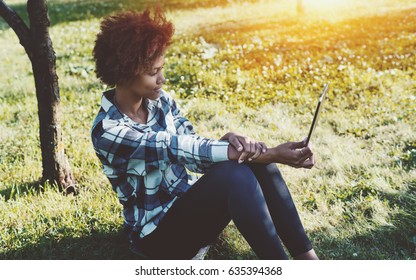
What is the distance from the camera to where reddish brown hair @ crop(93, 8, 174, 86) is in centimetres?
217

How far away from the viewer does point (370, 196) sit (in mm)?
3102

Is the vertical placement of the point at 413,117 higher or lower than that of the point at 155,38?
lower

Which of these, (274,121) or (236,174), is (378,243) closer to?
(236,174)

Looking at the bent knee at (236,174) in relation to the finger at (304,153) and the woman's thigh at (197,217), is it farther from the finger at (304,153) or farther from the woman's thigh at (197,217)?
the finger at (304,153)

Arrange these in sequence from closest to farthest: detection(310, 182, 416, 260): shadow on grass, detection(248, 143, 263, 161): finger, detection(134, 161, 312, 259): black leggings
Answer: detection(134, 161, 312, 259): black leggings, detection(248, 143, 263, 161): finger, detection(310, 182, 416, 260): shadow on grass

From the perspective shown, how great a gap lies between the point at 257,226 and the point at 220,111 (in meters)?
2.59

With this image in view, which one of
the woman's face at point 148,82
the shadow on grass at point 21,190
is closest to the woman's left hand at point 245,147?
the woman's face at point 148,82

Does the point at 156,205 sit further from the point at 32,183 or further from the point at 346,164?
the point at 346,164

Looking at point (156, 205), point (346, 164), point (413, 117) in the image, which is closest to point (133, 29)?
point (156, 205)

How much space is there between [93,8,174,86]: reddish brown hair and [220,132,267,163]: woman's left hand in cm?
53

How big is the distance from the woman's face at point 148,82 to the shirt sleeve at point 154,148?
21cm

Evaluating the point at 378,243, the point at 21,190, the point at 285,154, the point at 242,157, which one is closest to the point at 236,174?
the point at 242,157

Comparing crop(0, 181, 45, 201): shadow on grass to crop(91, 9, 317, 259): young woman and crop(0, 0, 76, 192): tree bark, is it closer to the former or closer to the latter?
crop(0, 0, 76, 192): tree bark

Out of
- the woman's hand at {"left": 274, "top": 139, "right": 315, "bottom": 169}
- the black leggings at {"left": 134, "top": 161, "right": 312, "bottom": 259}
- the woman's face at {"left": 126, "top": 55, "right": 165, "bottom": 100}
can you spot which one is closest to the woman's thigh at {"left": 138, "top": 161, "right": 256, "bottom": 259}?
the black leggings at {"left": 134, "top": 161, "right": 312, "bottom": 259}
